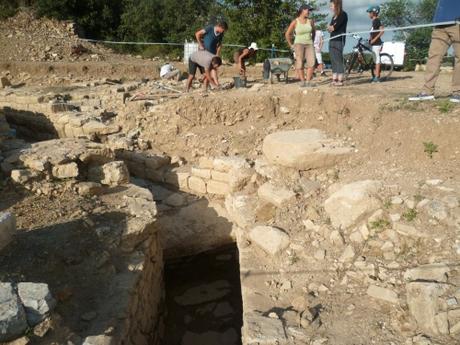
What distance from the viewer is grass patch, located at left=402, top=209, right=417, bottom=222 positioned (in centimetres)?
352

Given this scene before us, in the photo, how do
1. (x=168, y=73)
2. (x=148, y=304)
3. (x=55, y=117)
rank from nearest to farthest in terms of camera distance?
1. (x=148, y=304)
2. (x=55, y=117)
3. (x=168, y=73)

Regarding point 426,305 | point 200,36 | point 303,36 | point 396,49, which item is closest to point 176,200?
point 200,36

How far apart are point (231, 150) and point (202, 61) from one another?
7.04 ft

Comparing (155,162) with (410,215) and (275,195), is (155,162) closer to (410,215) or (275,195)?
(275,195)

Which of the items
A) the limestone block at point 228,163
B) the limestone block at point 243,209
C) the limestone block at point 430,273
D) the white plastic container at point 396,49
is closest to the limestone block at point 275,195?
the limestone block at point 243,209

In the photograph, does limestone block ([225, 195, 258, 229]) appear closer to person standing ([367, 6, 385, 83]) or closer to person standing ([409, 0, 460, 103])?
person standing ([409, 0, 460, 103])

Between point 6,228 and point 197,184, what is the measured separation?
3.10m

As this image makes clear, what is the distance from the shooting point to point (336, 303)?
10.4 feet

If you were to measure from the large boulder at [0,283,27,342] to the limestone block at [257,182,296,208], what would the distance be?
2.75m

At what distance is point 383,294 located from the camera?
3.07m

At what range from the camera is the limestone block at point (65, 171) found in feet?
15.3

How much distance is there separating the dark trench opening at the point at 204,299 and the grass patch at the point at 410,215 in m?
2.35

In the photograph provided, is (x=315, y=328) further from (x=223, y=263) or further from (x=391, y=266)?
(x=223, y=263)

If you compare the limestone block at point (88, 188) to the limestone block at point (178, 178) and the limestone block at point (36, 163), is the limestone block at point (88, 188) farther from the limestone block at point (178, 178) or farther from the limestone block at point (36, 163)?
the limestone block at point (178, 178)
